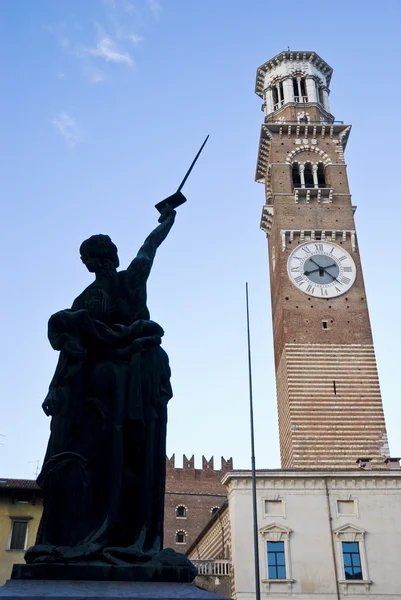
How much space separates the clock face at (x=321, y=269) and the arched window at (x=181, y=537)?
25.7 meters

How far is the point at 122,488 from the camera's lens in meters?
4.34

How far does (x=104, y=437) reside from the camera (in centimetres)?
446

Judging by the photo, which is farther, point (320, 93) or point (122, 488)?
point (320, 93)

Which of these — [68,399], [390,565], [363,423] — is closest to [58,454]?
[68,399]

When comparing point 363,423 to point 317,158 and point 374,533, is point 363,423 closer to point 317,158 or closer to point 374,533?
point 374,533

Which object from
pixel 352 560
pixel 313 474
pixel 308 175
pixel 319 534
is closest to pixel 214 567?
pixel 319 534

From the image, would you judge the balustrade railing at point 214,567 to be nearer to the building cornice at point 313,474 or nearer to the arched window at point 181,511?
the building cornice at point 313,474

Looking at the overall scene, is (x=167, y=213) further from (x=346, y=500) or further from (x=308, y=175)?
(x=308, y=175)

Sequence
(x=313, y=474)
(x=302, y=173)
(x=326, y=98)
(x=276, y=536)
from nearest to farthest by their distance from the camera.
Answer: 1. (x=276, y=536)
2. (x=313, y=474)
3. (x=302, y=173)
4. (x=326, y=98)

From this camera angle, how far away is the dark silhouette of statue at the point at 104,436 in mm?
4121

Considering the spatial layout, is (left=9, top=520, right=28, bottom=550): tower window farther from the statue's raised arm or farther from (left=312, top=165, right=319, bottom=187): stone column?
(left=312, top=165, right=319, bottom=187): stone column

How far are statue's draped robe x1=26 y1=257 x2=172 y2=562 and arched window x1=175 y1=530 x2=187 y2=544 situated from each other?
165 ft

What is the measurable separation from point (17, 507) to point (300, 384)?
14486 mm

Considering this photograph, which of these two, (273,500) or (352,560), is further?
(273,500)
